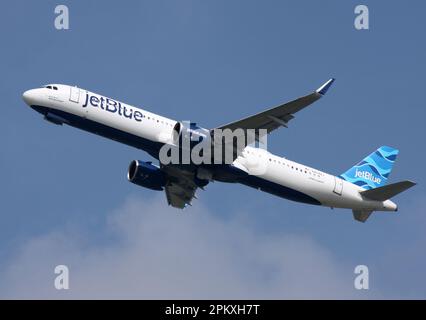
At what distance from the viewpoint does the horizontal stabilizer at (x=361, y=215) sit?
212 ft

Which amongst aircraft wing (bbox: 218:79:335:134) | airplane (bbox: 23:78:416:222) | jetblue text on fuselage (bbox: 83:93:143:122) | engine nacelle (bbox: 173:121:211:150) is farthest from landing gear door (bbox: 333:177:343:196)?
jetblue text on fuselage (bbox: 83:93:143:122)

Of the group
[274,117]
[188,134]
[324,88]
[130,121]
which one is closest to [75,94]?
[130,121]

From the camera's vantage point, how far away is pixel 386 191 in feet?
205

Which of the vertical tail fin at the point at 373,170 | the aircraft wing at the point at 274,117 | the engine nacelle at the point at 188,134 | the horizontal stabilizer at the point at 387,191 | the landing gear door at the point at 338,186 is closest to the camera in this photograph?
the aircraft wing at the point at 274,117

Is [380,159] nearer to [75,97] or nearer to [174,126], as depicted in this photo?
[174,126]

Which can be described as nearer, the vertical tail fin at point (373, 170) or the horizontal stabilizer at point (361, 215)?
the horizontal stabilizer at point (361, 215)

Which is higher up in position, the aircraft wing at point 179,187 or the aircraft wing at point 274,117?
the aircraft wing at point 274,117

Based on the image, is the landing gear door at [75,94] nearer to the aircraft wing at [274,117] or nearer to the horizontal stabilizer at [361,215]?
the aircraft wing at [274,117]

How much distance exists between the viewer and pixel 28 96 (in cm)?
5809

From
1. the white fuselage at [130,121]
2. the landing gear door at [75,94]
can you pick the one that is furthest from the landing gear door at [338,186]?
the landing gear door at [75,94]

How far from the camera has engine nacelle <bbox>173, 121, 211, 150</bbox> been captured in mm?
57375

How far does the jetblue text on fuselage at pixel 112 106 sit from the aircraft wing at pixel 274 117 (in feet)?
18.7

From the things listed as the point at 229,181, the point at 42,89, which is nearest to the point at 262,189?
the point at 229,181

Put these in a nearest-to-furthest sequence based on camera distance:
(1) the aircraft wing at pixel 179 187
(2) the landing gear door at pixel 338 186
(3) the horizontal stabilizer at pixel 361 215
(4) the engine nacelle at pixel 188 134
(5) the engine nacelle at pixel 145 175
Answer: (4) the engine nacelle at pixel 188 134 < (1) the aircraft wing at pixel 179 187 < (5) the engine nacelle at pixel 145 175 < (2) the landing gear door at pixel 338 186 < (3) the horizontal stabilizer at pixel 361 215
